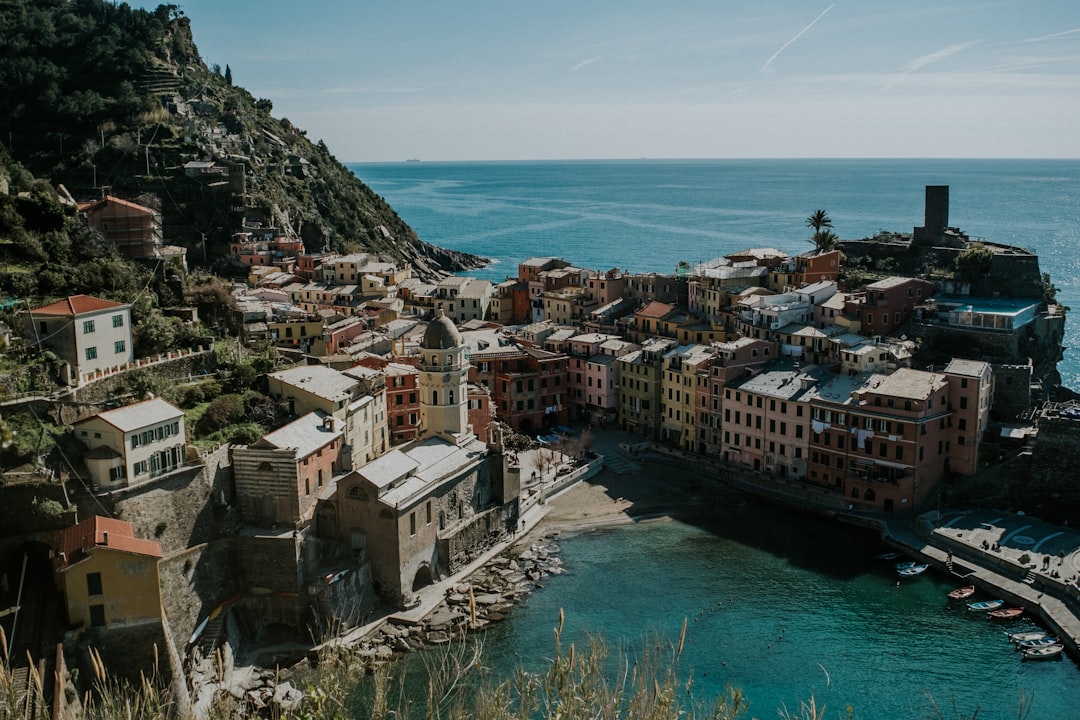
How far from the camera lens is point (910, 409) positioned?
41.5m

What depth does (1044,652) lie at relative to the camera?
1241 inches

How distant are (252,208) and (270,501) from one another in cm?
4356

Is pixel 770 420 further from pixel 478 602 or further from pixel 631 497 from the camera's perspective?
pixel 478 602

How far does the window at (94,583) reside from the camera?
27125 millimetres

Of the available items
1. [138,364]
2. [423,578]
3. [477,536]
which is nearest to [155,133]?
[138,364]

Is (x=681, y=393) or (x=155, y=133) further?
(x=155, y=133)

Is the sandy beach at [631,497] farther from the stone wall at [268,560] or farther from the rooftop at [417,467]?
the stone wall at [268,560]

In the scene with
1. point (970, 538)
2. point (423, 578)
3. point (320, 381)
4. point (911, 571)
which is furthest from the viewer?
point (320, 381)

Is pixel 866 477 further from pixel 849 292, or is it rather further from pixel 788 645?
pixel 849 292

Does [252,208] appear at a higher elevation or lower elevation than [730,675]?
higher

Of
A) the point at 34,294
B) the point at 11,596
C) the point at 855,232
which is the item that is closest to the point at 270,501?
the point at 11,596

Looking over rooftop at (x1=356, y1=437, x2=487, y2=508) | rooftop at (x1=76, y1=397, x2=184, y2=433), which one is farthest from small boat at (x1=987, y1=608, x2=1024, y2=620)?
rooftop at (x1=76, y1=397, x2=184, y2=433)

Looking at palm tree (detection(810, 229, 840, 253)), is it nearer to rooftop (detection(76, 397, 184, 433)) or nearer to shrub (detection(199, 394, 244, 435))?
shrub (detection(199, 394, 244, 435))

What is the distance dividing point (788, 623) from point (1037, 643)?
25.8 ft
